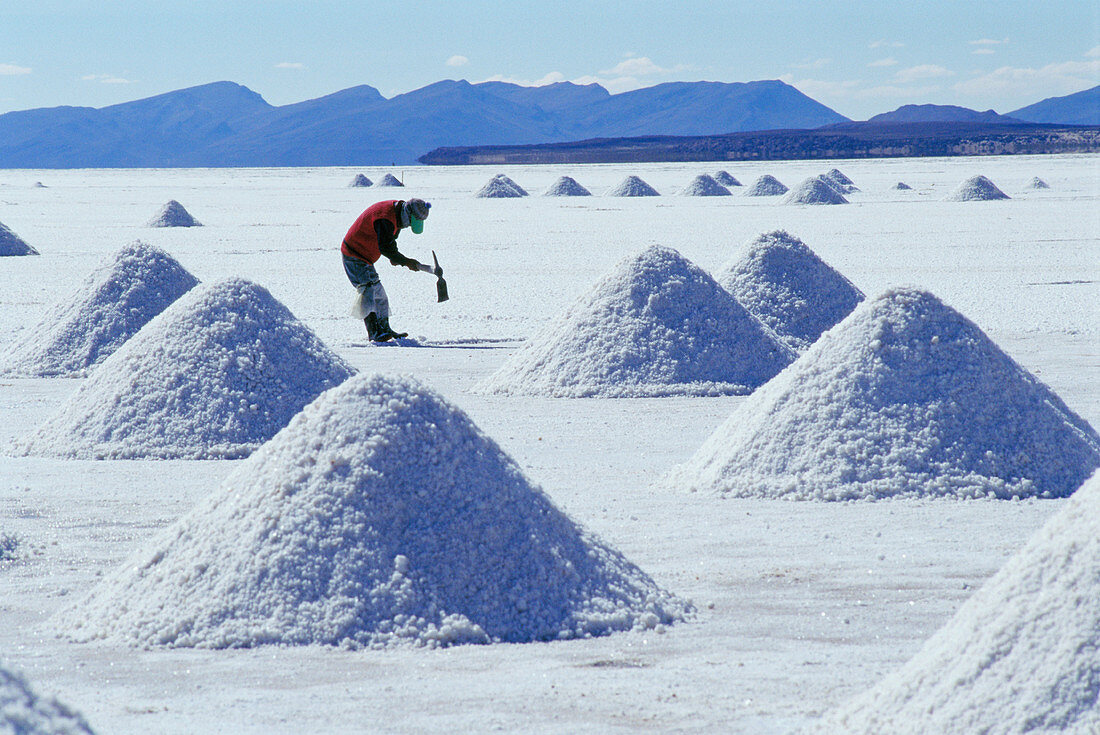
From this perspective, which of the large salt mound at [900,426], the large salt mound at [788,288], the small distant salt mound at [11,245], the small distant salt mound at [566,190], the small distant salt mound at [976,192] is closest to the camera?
the large salt mound at [900,426]

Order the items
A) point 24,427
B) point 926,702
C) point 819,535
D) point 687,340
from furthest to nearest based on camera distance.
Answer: point 687,340 < point 24,427 < point 819,535 < point 926,702

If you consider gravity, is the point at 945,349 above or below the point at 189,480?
above

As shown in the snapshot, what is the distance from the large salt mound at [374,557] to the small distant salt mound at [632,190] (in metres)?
33.3

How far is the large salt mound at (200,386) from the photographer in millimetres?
6523

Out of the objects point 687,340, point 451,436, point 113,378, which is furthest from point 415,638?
point 687,340

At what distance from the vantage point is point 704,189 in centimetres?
3719

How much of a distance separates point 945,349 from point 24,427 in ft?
15.1

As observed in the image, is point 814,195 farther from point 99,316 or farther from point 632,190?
point 99,316

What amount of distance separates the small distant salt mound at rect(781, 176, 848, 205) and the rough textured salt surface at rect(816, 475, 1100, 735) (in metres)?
28.2

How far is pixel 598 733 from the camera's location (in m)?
2.97

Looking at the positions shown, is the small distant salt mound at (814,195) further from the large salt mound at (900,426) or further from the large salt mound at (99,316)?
→ the large salt mound at (900,426)

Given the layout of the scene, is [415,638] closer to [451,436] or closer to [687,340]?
[451,436]

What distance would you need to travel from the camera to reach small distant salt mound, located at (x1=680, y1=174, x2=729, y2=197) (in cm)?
3700

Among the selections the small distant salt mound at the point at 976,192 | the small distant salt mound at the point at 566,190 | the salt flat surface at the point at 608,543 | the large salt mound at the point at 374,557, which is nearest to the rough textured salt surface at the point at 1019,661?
the salt flat surface at the point at 608,543
